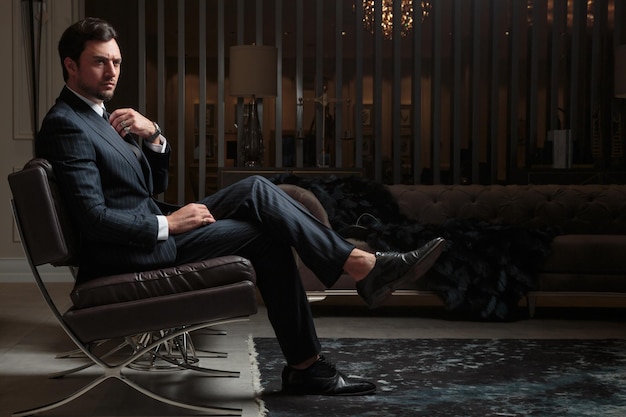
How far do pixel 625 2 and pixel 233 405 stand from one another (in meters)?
5.45

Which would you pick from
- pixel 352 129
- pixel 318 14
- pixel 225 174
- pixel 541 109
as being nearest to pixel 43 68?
pixel 225 174

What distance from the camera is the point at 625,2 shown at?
705 centimetres

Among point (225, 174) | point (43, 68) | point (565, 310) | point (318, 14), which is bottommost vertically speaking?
point (565, 310)

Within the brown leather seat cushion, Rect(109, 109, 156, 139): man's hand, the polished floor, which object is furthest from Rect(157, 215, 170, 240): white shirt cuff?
the polished floor

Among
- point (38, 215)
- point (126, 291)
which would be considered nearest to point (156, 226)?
point (126, 291)

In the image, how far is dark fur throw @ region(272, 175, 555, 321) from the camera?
14.6 ft

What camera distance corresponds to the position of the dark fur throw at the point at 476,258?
14.6ft

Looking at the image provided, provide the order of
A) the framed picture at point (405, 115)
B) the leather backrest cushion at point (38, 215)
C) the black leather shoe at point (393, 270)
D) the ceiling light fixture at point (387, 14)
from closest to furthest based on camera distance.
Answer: the leather backrest cushion at point (38, 215)
the black leather shoe at point (393, 270)
the ceiling light fixture at point (387, 14)
the framed picture at point (405, 115)

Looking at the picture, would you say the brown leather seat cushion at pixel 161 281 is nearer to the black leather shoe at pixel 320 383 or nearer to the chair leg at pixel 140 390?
the chair leg at pixel 140 390

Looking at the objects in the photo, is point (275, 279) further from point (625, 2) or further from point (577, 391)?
point (625, 2)

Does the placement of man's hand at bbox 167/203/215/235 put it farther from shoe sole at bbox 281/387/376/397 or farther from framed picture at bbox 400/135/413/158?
framed picture at bbox 400/135/413/158

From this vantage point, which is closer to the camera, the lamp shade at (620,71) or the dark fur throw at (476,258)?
the dark fur throw at (476,258)

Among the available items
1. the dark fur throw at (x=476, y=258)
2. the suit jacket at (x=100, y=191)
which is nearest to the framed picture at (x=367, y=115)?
the dark fur throw at (x=476, y=258)

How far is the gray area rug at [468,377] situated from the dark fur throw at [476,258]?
0.55 meters
